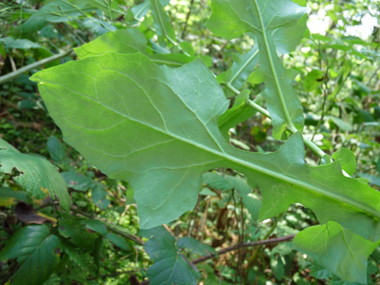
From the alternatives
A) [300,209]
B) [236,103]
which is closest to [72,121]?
[236,103]

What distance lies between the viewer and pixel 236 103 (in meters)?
0.69

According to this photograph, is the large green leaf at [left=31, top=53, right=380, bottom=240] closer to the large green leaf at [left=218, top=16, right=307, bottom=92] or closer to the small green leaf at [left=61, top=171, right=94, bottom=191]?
the large green leaf at [left=218, top=16, right=307, bottom=92]

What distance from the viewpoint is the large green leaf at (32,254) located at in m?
0.87

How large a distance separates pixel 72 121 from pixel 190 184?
0.25 meters

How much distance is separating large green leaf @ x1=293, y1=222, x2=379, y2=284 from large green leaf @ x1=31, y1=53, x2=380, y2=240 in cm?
8

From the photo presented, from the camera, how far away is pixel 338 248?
583 millimetres

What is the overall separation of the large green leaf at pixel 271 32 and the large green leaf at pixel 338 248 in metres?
0.23

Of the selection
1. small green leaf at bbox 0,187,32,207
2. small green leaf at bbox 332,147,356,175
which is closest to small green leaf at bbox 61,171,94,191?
small green leaf at bbox 0,187,32,207

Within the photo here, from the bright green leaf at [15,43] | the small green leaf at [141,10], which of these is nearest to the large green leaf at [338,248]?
the small green leaf at [141,10]

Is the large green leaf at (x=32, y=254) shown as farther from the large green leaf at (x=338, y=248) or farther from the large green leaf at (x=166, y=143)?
the large green leaf at (x=338, y=248)

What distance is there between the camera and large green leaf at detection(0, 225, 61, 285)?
2.86 ft

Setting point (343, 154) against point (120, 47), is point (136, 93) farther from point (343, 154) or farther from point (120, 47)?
point (343, 154)

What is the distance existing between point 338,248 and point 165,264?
0.57 m

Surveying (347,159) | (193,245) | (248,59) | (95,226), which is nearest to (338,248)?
(347,159)
